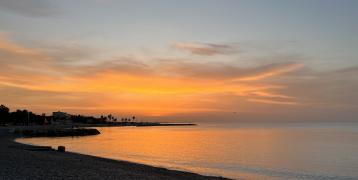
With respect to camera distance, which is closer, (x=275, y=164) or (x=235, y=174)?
(x=235, y=174)

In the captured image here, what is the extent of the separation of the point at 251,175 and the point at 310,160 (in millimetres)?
21861

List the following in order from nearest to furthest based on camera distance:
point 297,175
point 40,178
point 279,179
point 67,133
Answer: point 40,178
point 279,179
point 297,175
point 67,133

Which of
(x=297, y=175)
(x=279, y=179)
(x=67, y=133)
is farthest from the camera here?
(x=67, y=133)

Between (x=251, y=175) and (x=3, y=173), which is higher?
(x=3, y=173)

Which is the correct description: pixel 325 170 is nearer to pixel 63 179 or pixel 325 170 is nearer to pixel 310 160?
pixel 310 160

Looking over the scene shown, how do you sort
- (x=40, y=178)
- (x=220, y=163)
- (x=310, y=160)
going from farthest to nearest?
(x=310, y=160) < (x=220, y=163) < (x=40, y=178)

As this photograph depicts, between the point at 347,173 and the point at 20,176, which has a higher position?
the point at 20,176

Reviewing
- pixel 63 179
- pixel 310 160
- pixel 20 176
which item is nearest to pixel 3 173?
pixel 20 176

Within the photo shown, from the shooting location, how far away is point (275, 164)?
52812mm

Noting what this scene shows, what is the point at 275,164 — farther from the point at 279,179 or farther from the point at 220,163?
the point at 279,179

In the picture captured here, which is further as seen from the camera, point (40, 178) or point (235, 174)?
point (235, 174)

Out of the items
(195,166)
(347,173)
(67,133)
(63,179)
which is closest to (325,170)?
(347,173)

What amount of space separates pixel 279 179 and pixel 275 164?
44.0 ft

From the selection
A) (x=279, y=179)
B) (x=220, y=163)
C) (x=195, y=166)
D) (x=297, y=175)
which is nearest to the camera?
(x=279, y=179)
